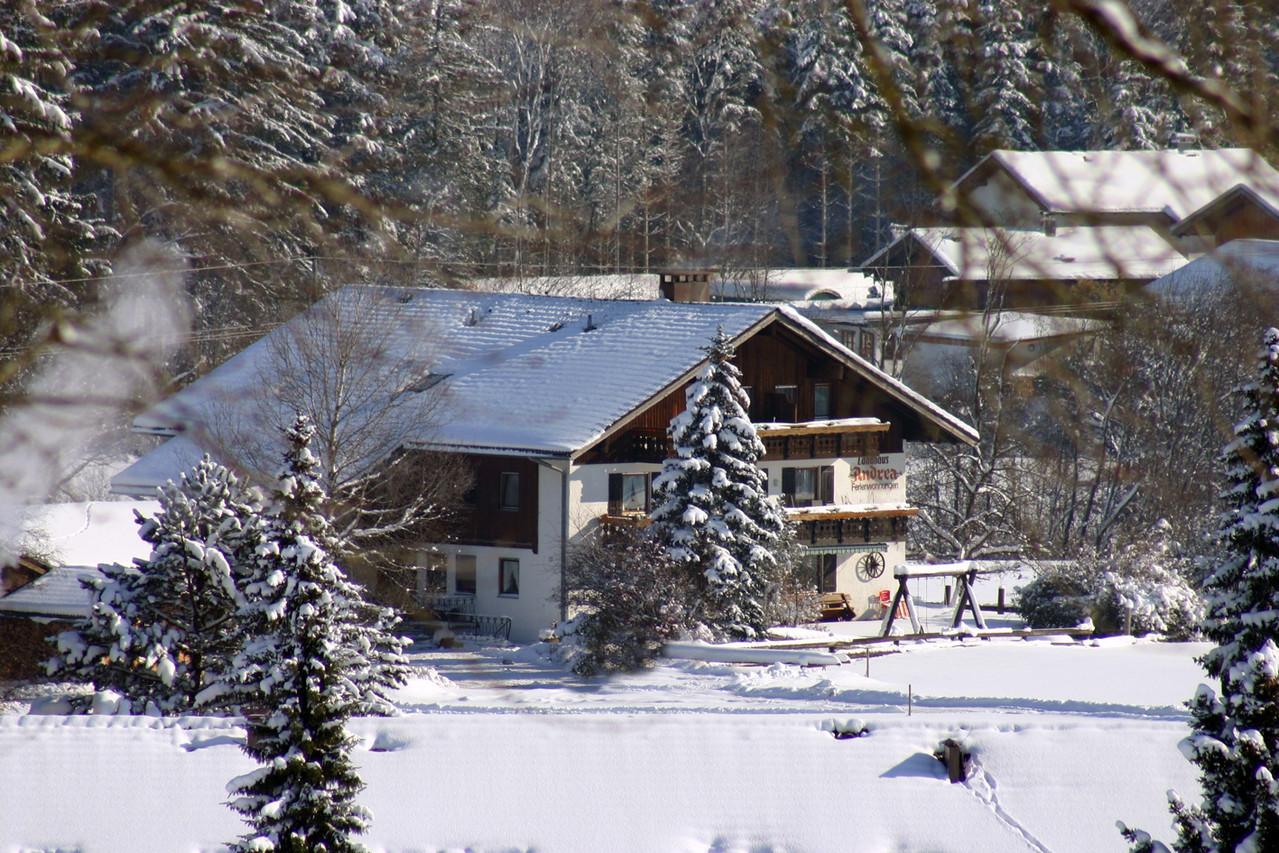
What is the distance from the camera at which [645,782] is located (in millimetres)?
13836

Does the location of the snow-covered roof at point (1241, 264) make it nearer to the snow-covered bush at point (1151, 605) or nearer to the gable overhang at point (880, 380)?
the gable overhang at point (880, 380)

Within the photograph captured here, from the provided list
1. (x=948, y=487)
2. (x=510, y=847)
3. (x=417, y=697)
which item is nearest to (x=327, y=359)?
(x=417, y=697)

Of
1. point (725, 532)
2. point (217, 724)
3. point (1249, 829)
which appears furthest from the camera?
point (725, 532)

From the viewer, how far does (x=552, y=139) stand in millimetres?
3053

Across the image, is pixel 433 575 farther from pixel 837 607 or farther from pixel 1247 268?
pixel 1247 268

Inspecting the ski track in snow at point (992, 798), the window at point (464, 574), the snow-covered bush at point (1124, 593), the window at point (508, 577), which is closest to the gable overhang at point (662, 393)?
the window at point (508, 577)

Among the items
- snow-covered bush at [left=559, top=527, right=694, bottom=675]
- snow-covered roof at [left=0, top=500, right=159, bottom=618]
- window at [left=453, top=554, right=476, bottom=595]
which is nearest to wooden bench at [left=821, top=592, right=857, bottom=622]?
snow-covered bush at [left=559, top=527, right=694, bottom=675]

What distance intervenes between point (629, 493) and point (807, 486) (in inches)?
170

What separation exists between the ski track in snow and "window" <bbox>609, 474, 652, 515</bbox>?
12.7m

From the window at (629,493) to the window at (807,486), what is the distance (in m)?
3.22

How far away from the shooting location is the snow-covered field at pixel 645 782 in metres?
12.8

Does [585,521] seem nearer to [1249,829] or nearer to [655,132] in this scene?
[1249,829]

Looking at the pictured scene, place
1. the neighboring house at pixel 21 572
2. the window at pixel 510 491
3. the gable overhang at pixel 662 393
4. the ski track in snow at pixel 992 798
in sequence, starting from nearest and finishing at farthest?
the ski track in snow at pixel 992 798, the neighboring house at pixel 21 572, the gable overhang at pixel 662 393, the window at pixel 510 491

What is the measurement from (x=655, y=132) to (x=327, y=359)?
14.5m
